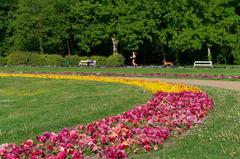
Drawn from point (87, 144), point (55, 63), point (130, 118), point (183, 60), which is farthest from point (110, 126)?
point (183, 60)

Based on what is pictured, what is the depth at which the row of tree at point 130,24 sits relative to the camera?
48.7m

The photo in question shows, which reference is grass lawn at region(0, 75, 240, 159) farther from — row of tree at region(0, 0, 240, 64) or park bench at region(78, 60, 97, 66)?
row of tree at region(0, 0, 240, 64)

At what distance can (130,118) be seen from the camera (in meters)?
11.2

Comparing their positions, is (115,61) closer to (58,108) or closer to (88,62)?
(88,62)

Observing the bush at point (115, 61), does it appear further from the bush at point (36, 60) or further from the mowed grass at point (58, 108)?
the mowed grass at point (58, 108)

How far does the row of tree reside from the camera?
48.7 meters

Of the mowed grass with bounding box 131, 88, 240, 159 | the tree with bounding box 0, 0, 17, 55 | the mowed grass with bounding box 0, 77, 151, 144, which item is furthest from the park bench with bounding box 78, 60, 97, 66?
the mowed grass with bounding box 131, 88, 240, 159

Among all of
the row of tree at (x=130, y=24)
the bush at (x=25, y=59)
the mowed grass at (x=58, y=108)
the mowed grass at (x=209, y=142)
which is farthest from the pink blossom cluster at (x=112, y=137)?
the bush at (x=25, y=59)

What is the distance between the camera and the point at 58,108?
14.3 meters

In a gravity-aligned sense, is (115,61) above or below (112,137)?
above

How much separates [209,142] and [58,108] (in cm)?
663

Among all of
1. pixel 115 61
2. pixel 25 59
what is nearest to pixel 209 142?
pixel 115 61

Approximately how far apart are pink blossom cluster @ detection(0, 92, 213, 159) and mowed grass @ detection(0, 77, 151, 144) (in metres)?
1.14

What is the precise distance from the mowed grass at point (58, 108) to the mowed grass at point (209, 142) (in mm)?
2952
